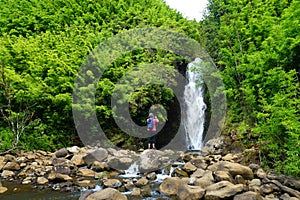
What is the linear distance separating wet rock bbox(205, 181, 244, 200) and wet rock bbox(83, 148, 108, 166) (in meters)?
5.21

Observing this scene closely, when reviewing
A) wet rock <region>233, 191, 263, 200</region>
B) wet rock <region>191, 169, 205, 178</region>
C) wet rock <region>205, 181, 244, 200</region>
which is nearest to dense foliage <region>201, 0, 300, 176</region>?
wet rock <region>233, 191, 263, 200</region>

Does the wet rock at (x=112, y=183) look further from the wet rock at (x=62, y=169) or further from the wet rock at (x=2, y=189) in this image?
the wet rock at (x=2, y=189)

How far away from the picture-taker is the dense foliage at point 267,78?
733cm

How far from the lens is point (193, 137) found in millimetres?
16438

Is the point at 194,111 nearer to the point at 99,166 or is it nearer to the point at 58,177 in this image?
the point at 99,166

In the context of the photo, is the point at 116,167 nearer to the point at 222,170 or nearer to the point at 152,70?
the point at 222,170

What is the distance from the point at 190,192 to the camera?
683cm

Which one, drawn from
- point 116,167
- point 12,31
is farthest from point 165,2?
point 116,167

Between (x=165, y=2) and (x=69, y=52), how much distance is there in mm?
17313

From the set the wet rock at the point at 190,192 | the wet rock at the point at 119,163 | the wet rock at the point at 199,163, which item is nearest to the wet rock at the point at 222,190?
the wet rock at the point at 190,192

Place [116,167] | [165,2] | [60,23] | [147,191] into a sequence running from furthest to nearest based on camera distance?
[165,2]
[60,23]
[116,167]
[147,191]

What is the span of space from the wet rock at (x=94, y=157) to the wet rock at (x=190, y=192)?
4643 millimetres

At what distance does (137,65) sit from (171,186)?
10.5 meters

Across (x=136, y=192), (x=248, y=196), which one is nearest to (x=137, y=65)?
(x=136, y=192)
